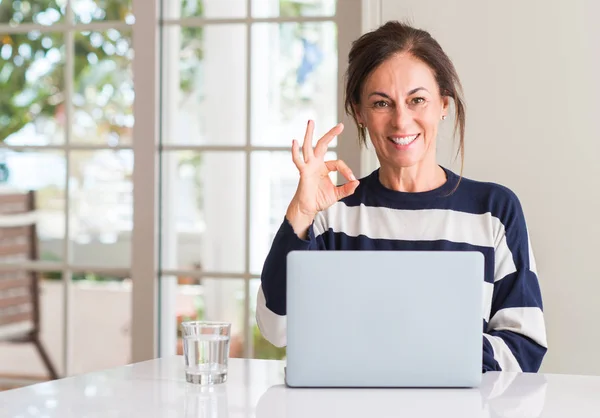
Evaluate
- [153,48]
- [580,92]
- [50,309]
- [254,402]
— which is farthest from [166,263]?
[50,309]

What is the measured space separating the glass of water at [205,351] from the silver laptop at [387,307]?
0.14m

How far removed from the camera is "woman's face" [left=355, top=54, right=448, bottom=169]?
1.94 m

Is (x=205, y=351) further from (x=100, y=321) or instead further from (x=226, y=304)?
(x=100, y=321)

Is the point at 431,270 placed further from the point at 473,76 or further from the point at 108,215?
the point at 108,215

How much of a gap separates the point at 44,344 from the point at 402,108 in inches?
192

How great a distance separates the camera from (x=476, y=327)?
1.23 m

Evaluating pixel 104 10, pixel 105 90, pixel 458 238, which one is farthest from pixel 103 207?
pixel 458 238

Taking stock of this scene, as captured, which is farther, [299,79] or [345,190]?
[299,79]

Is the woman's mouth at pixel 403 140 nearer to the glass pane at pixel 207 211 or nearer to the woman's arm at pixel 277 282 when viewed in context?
the woman's arm at pixel 277 282

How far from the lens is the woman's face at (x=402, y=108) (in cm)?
194

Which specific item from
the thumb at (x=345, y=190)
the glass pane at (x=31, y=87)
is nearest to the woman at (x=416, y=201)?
the thumb at (x=345, y=190)

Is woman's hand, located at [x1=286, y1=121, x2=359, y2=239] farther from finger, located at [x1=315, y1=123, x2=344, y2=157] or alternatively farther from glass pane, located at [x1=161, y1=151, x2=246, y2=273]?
glass pane, located at [x1=161, y1=151, x2=246, y2=273]

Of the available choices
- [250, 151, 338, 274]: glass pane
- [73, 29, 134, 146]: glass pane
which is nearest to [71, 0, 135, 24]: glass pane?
[73, 29, 134, 146]: glass pane

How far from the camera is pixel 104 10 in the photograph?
5531mm
